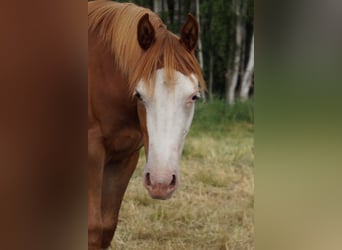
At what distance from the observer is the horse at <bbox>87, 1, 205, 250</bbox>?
252cm

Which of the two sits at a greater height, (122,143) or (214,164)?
(122,143)

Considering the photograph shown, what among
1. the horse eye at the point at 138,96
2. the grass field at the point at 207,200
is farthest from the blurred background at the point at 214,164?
the horse eye at the point at 138,96

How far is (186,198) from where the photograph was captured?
2613mm

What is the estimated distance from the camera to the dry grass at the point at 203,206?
8.54 ft

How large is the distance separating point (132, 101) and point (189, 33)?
15.6 inches

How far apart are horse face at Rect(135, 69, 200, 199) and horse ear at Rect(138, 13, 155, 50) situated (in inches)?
5.5

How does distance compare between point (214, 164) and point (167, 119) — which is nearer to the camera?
point (167, 119)

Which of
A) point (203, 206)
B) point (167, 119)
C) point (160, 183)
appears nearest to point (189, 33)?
point (167, 119)

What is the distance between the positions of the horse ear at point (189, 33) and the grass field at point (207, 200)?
0.29 metres

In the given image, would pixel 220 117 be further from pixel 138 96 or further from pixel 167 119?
pixel 138 96

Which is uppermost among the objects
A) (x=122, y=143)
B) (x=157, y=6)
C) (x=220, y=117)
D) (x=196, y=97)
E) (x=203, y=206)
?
(x=157, y=6)

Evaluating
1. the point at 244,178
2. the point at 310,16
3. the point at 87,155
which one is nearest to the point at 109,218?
the point at 87,155

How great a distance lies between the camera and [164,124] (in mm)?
2525

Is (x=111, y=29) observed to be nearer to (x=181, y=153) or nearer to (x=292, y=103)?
(x=181, y=153)
